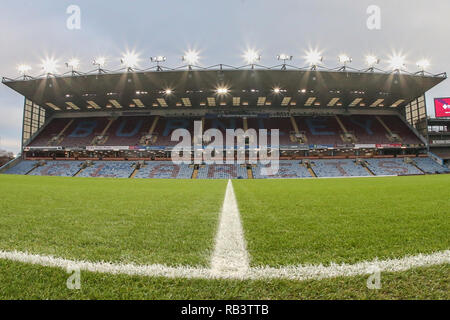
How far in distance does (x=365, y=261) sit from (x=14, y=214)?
4.36m

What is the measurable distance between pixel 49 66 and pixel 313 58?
102ft

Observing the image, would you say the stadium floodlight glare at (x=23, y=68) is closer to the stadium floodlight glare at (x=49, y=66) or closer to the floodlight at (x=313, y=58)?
the stadium floodlight glare at (x=49, y=66)

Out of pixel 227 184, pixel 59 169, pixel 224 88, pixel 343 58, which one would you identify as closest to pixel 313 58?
pixel 343 58

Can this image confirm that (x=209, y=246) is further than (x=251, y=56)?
No

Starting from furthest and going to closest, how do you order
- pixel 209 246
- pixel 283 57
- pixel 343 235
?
1. pixel 283 57
2. pixel 343 235
3. pixel 209 246

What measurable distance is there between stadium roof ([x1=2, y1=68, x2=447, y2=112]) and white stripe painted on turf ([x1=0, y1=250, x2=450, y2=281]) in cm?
2429

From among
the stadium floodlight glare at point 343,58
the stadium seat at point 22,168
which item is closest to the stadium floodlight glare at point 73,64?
the stadium seat at point 22,168

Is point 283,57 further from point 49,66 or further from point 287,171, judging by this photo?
point 49,66

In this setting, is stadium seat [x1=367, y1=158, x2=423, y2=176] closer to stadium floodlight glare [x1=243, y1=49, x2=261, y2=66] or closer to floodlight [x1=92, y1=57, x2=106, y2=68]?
stadium floodlight glare [x1=243, y1=49, x2=261, y2=66]

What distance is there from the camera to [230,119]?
34656mm

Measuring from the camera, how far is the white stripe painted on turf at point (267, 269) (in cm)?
125

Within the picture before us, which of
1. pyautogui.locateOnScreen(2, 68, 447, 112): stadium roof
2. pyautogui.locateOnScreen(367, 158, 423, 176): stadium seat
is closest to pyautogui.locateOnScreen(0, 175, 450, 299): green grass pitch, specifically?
pyautogui.locateOnScreen(2, 68, 447, 112): stadium roof

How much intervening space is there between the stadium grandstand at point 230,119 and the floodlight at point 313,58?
45.3 inches

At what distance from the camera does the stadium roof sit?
24.2m
